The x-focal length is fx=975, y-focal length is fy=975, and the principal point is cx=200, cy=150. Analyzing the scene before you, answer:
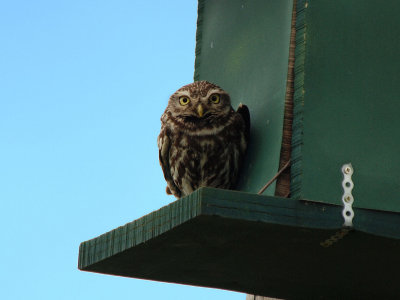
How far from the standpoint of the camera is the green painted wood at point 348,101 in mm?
3625

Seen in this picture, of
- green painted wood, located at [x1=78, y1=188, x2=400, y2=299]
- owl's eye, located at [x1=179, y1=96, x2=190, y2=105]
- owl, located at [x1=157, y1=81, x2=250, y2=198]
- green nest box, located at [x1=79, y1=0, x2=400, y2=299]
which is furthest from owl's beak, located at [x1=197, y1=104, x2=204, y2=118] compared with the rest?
green painted wood, located at [x1=78, y1=188, x2=400, y2=299]

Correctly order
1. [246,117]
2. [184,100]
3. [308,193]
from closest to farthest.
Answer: [308,193] < [246,117] < [184,100]

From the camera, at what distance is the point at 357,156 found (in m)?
3.69

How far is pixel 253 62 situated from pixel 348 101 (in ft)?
2.70

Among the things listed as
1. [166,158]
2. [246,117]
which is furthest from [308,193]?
[166,158]

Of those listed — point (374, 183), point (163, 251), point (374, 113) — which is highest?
point (374, 113)

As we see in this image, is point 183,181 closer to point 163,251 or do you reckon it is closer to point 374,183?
point 163,251

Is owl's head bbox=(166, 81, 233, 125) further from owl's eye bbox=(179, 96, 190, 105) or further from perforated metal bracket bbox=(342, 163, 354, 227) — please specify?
perforated metal bracket bbox=(342, 163, 354, 227)

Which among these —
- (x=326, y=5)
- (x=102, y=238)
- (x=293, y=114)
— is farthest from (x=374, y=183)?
(x=102, y=238)

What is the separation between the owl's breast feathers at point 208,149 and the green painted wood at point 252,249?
1.72ft

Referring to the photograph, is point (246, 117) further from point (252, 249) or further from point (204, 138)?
point (252, 249)

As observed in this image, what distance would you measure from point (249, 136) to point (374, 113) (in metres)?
0.82

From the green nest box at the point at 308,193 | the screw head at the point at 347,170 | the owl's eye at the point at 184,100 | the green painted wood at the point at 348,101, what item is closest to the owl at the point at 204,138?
the owl's eye at the point at 184,100

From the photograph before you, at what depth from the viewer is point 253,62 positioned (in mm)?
4496
